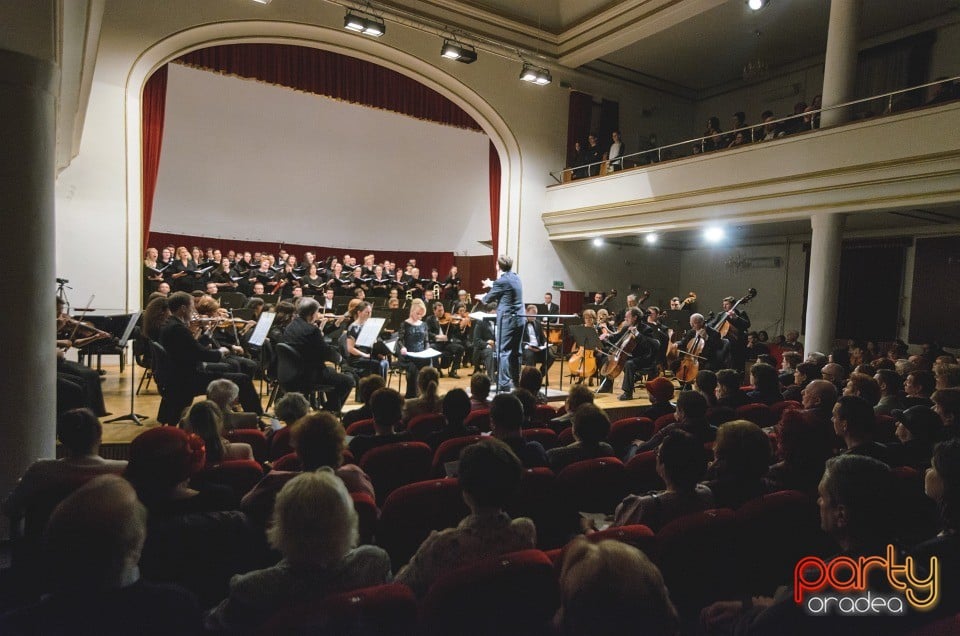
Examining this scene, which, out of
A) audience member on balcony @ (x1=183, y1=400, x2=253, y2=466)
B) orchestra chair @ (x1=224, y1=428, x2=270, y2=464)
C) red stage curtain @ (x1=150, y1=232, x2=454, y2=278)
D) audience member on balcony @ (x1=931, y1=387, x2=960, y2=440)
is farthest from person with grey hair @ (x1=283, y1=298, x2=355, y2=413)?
red stage curtain @ (x1=150, y1=232, x2=454, y2=278)

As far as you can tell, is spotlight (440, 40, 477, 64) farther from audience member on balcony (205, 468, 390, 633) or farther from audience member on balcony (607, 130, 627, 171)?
audience member on balcony (205, 468, 390, 633)

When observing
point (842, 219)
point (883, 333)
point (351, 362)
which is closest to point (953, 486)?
point (351, 362)

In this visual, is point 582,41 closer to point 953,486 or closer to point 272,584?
point 953,486

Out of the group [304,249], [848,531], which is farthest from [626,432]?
[304,249]

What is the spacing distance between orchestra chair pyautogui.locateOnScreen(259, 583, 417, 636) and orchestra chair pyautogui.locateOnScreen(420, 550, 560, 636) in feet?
0.24

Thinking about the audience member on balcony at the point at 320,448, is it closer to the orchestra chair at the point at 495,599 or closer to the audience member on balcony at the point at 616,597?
the orchestra chair at the point at 495,599

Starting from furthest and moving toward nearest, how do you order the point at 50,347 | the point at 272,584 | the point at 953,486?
the point at 50,347 < the point at 953,486 < the point at 272,584

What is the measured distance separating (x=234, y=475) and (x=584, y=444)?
5.08 ft

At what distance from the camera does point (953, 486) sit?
1.70 meters

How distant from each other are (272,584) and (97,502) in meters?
0.41

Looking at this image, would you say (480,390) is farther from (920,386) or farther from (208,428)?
(920,386)

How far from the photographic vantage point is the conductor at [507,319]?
606 centimetres

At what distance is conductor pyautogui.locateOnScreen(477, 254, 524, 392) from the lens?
606 cm

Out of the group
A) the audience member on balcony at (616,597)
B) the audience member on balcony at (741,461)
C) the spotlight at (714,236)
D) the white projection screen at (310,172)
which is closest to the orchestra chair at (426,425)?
the audience member on balcony at (741,461)
